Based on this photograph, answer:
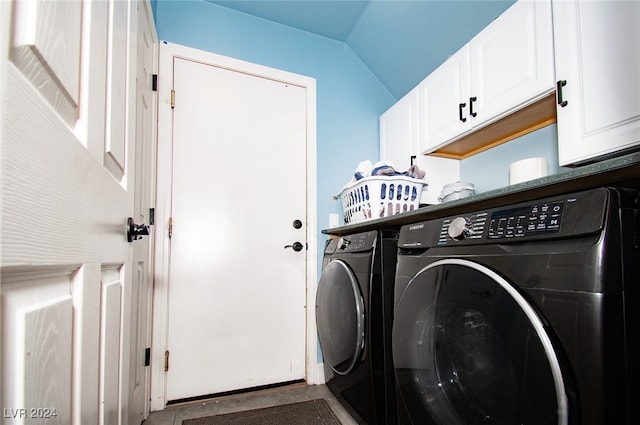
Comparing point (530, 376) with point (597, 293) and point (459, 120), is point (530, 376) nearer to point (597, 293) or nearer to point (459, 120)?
point (597, 293)

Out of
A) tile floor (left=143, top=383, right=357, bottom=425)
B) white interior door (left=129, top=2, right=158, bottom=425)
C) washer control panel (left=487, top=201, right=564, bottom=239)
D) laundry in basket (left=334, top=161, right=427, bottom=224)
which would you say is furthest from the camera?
laundry in basket (left=334, top=161, right=427, bottom=224)

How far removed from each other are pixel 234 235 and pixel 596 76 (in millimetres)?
1846

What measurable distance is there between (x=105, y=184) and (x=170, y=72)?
61.6 inches

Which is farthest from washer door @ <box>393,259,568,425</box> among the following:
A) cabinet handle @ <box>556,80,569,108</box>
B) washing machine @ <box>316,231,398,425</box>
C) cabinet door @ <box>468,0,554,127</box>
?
cabinet door @ <box>468,0,554,127</box>

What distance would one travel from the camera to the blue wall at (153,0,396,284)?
6.44 feet

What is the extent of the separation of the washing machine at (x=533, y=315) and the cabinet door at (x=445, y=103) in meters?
1.04

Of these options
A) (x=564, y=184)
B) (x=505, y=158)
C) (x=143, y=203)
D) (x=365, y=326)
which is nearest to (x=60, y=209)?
(x=564, y=184)

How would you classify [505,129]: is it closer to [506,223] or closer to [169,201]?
[506,223]

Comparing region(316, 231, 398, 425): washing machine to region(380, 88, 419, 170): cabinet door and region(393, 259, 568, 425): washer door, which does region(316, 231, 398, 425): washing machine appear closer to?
region(393, 259, 568, 425): washer door

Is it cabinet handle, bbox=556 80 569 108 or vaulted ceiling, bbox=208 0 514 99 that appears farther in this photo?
vaulted ceiling, bbox=208 0 514 99

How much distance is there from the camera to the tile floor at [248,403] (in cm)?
158

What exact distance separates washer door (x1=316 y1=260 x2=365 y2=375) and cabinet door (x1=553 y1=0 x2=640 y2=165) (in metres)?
1.00

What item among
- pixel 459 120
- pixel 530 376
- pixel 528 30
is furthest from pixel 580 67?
pixel 530 376

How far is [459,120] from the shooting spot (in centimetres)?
173
